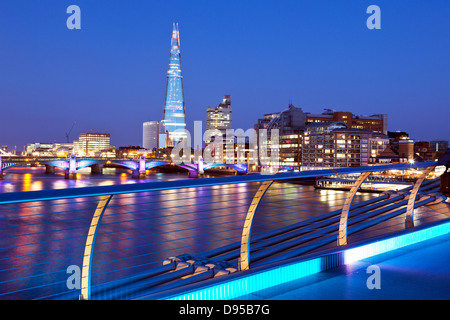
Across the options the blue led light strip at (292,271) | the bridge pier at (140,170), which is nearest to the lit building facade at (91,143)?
the bridge pier at (140,170)

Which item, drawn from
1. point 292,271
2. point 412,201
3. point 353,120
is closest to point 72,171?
point 412,201

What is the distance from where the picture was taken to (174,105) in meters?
192

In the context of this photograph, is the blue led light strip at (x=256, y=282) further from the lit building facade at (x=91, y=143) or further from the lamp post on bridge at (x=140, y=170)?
the lit building facade at (x=91, y=143)

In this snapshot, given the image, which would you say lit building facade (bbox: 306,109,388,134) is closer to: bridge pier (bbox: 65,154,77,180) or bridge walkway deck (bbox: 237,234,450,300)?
bridge pier (bbox: 65,154,77,180)

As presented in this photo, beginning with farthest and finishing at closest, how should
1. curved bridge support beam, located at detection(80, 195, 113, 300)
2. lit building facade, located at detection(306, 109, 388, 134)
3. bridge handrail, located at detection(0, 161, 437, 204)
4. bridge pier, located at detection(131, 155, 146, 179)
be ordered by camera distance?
1. lit building facade, located at detection(306, 109, 388, 134)
2. bridge pier, located at detection(131, 155, 146, 179)
3. curved bridge support beam, located at detection(80, 195, 113, 300)
4. bridge handrail, located at detection(0, 161, 437, 204)

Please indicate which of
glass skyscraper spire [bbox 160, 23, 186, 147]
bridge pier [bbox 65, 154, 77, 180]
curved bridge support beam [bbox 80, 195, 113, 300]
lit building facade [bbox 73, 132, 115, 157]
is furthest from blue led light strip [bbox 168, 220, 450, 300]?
lit building facade [bbox 73, 132, 115, 157]

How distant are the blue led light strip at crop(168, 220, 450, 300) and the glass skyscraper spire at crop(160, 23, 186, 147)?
184142mm

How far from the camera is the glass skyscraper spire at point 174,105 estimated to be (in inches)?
7407

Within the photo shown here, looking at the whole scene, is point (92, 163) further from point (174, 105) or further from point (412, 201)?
point (174, 105)

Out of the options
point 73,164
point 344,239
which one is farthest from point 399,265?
point 73,164

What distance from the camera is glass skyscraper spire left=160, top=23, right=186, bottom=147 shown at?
188 metres
